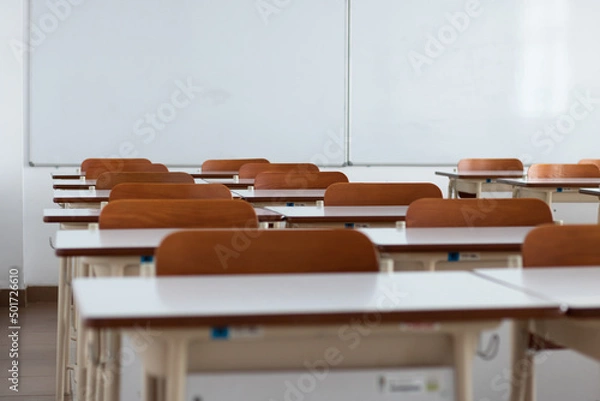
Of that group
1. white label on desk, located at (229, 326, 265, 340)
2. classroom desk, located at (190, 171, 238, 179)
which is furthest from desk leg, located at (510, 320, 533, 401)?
classroom desk, located at (190, 171, 238, 179)

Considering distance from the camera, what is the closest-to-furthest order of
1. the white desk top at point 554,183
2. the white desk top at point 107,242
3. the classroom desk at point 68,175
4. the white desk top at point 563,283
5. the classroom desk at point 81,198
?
the white desk top at point 563,283, the white desk top at point 107,242, the classroom desk at point 81,198, the white desk top at point 554,183, the classroom desk at point 68,175

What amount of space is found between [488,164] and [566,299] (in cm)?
578

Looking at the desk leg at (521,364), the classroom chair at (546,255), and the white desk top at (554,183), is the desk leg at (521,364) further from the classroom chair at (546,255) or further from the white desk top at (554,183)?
the white desk top at (554,183)

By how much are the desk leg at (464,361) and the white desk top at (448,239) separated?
0.96 metres

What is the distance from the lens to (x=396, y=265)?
296 centimetres

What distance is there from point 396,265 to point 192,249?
0.98 metres

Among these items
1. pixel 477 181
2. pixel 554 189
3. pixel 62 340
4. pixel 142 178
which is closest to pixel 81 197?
pixel 142 178

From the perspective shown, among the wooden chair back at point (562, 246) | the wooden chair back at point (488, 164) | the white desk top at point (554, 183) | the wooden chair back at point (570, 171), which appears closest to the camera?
the wooden chair back at point (562, 246)

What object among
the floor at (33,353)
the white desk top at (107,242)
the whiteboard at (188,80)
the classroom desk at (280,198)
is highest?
the whiteboard at (188,80)

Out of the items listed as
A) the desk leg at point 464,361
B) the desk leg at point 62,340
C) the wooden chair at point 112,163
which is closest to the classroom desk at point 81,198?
the desk leg at point 62,340

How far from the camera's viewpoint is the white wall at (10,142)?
6.62m

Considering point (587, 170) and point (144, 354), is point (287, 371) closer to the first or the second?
point (144, 354)

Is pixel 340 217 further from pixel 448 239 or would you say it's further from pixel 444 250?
pixel 444 250

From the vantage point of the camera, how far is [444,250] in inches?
112
